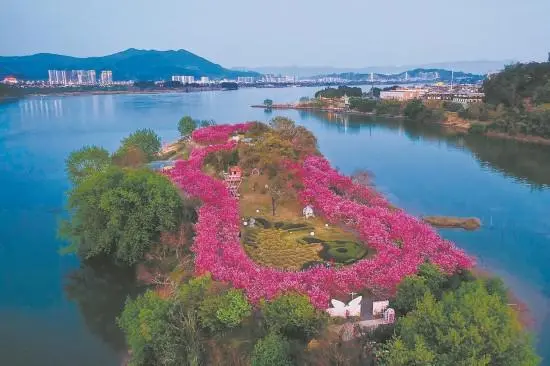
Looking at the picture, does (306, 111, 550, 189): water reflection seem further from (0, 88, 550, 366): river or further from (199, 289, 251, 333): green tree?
(199, 289, 251, 333): green tree

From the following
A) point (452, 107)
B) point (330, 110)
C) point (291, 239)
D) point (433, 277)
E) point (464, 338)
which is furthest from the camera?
point (330, 110)

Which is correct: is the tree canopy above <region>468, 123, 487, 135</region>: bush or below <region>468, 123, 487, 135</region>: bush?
below

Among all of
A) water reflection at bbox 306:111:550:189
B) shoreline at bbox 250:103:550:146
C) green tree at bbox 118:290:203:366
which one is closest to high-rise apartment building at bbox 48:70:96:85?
shoreline at bbox 250:103:550:146

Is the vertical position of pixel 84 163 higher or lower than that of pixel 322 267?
higher

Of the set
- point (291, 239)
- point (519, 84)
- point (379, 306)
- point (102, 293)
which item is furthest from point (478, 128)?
point (102, 293)

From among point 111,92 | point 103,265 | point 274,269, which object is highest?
point 111,92

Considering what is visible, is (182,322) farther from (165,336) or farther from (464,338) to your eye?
(464,338)

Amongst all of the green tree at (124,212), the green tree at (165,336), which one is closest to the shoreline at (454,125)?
the green tree at (124,212)
